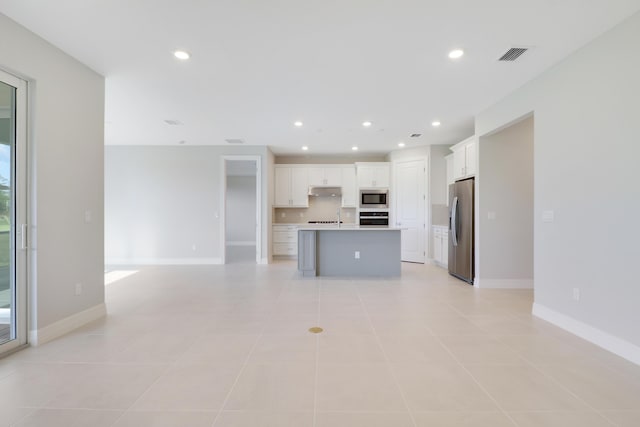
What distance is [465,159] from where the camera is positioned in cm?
530

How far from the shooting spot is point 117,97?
4.16 metres

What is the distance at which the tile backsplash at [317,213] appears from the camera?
852cm

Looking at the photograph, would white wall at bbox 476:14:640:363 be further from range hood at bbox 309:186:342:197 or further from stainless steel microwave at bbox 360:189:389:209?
range hood at bbox 309:186:342:197

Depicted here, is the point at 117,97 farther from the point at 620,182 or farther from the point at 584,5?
the point at 620,182

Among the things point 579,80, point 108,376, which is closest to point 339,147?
point 579,80

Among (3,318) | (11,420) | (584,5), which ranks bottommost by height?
(11,420)

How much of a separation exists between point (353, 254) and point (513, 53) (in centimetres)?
374

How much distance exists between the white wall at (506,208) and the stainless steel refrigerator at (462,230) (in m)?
0.22

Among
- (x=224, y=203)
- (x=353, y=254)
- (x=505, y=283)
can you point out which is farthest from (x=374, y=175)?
(x=505, y=283)

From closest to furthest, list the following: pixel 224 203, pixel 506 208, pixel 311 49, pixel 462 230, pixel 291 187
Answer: pixel 311 49 → pixel 506 208 → pixel 462 230 → pixel 224 203 → pixel 291 187

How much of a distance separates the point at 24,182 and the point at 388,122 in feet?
15.7

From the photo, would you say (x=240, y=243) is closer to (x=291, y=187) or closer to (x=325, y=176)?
(x=291, y=187)

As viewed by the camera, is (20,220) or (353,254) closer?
(20,220)

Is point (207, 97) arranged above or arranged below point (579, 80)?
above
